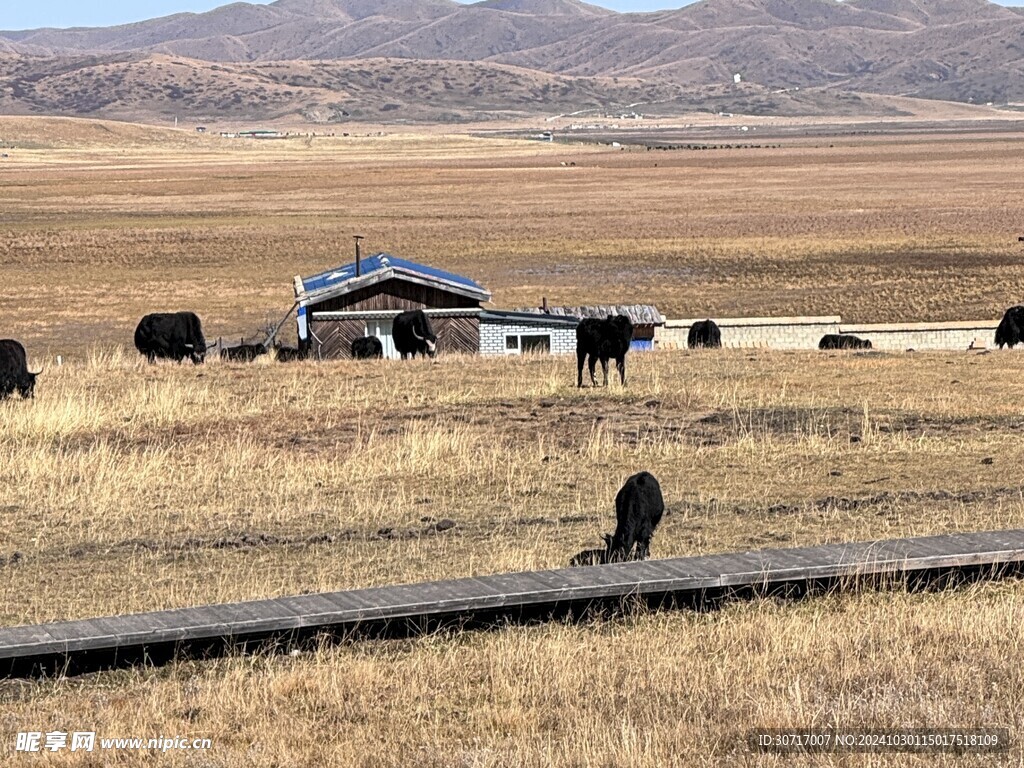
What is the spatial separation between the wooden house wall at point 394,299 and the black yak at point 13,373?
12951 millimetres

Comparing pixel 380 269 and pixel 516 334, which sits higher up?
pixel 380 269

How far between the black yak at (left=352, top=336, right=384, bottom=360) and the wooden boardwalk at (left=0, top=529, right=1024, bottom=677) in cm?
2345

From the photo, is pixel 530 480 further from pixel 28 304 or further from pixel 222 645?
pixel 28 304

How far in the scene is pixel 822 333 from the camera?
123 feet

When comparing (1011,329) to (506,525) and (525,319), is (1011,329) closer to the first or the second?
(525,319)

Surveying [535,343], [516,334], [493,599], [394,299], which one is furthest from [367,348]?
[493,599]

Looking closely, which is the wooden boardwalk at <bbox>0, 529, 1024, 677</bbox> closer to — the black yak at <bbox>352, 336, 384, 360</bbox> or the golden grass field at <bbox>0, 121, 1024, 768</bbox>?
the golden grass field at <bbox>0, 121, 1024, 768</bbox>

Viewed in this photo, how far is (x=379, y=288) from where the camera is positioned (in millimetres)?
34188

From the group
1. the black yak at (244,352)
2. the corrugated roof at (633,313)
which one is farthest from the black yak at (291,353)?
the corrugated roof at (633,313)

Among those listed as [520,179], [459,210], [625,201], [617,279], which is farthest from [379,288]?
[520,179]

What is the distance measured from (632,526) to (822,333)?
27682mm

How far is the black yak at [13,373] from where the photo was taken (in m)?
21.2

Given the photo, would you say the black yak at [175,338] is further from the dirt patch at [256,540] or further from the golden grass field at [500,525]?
the dirt patch at [256,540]

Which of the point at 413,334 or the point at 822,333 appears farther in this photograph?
the point at 822,333
